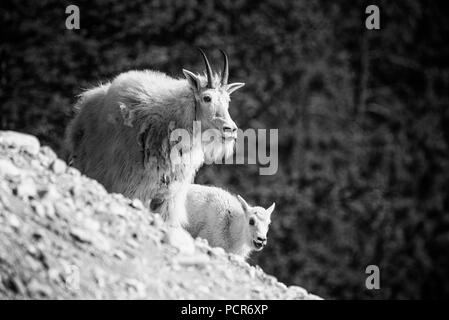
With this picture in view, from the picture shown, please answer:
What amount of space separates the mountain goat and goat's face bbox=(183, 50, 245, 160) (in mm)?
1139

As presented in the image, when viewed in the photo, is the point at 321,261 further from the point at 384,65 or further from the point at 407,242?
the point at 384,65

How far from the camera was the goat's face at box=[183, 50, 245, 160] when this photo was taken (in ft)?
26.8

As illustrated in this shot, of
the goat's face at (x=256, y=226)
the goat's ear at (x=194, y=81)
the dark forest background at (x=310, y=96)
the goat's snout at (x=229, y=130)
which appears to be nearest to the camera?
the goat's snout at (x=229, y=130)

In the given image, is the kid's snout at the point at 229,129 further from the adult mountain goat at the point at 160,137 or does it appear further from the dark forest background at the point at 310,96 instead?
the dark forest background at the point at 310,96

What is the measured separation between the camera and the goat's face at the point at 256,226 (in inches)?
358

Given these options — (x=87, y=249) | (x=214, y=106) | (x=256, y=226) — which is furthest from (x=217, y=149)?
(x=87, y=249)

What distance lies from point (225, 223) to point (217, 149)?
127cm

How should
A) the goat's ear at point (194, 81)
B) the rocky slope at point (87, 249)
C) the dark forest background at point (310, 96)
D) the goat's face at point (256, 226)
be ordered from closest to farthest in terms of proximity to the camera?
the rocky slope at point (87, 249)
the goat's ear at point (194, 81)
the goat's face at point (256, 226)
the dark forest background at point (310, 96)

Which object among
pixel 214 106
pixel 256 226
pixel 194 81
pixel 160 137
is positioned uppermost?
pixel 194 81

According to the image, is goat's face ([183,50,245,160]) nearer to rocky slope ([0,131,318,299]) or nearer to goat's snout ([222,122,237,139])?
goat's snout ([222,122,237,139])

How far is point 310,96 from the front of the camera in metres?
17.4

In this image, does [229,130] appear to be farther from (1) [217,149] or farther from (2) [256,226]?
(2) [256,226]

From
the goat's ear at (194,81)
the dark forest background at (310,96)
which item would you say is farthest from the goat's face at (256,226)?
the dark forest background at (310,96)

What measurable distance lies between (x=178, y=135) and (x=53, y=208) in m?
2.46
